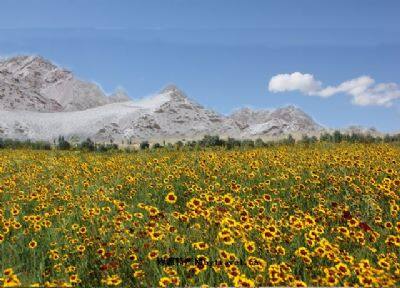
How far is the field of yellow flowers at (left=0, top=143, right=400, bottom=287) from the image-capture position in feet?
15.4

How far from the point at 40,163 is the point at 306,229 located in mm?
10858

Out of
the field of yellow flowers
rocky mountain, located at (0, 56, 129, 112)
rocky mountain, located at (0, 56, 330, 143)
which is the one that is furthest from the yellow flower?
rocky mountain, located at (0, 56, 129, 112)

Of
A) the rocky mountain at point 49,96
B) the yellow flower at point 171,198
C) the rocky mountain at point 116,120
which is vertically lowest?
the yellow flower at point 171,198

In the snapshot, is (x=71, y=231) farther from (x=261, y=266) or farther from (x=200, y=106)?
(x=200, y=106)

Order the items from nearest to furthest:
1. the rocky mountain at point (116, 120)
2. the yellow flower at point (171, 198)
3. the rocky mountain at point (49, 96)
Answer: the yellow flower at point (171, 198), the rocky mountain at point (116, 120), the rocky mountain at point (49, 96)

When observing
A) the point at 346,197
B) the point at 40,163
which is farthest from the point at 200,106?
the point at 346,197

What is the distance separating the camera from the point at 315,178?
357 inches

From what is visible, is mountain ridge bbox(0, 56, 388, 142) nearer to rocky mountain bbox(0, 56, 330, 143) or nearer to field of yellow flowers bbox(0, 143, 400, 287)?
rocky mountain bbox(0, 56, 330, 143)

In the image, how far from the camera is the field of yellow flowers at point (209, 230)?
469 cm

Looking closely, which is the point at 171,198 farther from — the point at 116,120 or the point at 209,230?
the point at 116,120

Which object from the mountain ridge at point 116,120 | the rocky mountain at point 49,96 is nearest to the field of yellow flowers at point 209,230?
Answer: the mountain ridge at point 116,120

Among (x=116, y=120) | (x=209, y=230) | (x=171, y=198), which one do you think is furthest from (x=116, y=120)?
(x=209, y=230)

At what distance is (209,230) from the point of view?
5.91m

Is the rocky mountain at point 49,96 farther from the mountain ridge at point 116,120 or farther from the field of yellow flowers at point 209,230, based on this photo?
the field of yellow flowers at point 209,230
